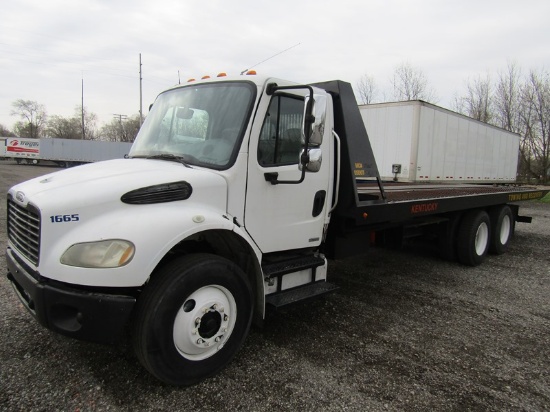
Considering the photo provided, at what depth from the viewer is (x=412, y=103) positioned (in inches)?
339

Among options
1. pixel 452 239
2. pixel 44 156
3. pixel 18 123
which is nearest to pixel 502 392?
pixel 452 239

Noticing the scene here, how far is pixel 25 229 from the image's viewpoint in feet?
9.37

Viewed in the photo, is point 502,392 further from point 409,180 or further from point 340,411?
point 409,180

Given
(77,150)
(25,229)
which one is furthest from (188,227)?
(77,150)

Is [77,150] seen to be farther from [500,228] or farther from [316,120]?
[316,120]

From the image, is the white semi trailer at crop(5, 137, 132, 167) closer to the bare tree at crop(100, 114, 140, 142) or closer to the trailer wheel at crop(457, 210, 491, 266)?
the bare tree at crop(100, 114, 140, 142)

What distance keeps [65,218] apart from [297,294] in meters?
2.07

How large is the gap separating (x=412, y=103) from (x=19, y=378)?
8.28 m

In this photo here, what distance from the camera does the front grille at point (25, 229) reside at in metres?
2.66

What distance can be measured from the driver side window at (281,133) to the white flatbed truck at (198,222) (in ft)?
0.04

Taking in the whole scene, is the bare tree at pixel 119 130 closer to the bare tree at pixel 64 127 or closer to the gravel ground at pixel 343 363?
the bare tree at pixel 64 127

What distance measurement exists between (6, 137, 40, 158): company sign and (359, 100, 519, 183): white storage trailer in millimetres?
54667

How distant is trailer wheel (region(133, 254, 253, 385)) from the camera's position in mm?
2658

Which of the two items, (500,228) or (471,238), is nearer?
(471,238)
